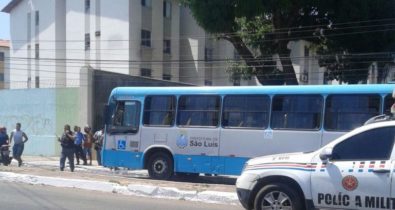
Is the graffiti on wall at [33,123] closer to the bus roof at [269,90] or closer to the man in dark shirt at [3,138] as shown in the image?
the man in dark shirt at [3,138]

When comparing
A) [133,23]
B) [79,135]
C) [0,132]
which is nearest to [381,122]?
[79,135]

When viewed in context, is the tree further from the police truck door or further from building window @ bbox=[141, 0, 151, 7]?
the police truck door

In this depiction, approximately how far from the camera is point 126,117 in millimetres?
16172

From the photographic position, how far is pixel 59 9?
45.3 metres

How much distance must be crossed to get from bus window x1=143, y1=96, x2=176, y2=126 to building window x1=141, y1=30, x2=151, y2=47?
23.6 m

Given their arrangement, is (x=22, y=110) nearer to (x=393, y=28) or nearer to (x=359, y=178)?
(x=393, y=28)

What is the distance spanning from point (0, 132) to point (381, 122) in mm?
15553

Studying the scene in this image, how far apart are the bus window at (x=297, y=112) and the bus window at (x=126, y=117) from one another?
13.7ft

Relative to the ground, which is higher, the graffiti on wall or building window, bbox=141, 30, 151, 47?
building window, bbox=141, 30, 151, 47

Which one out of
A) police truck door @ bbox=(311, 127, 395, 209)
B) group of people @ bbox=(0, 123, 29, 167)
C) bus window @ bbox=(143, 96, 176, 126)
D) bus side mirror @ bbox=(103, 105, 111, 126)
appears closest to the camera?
police truck door @ bbox=(311, 127, 395, 209)

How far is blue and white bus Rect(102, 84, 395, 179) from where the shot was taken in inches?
515

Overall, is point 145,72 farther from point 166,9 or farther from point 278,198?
point 278,198

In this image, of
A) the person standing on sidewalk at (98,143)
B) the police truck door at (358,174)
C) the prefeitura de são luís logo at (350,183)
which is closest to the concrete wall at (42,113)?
the person standing on sidewalk at (98,143)

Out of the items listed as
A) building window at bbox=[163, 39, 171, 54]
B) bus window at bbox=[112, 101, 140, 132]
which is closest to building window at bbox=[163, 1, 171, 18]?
building window at bbox=[163, 39, 171, 54]
